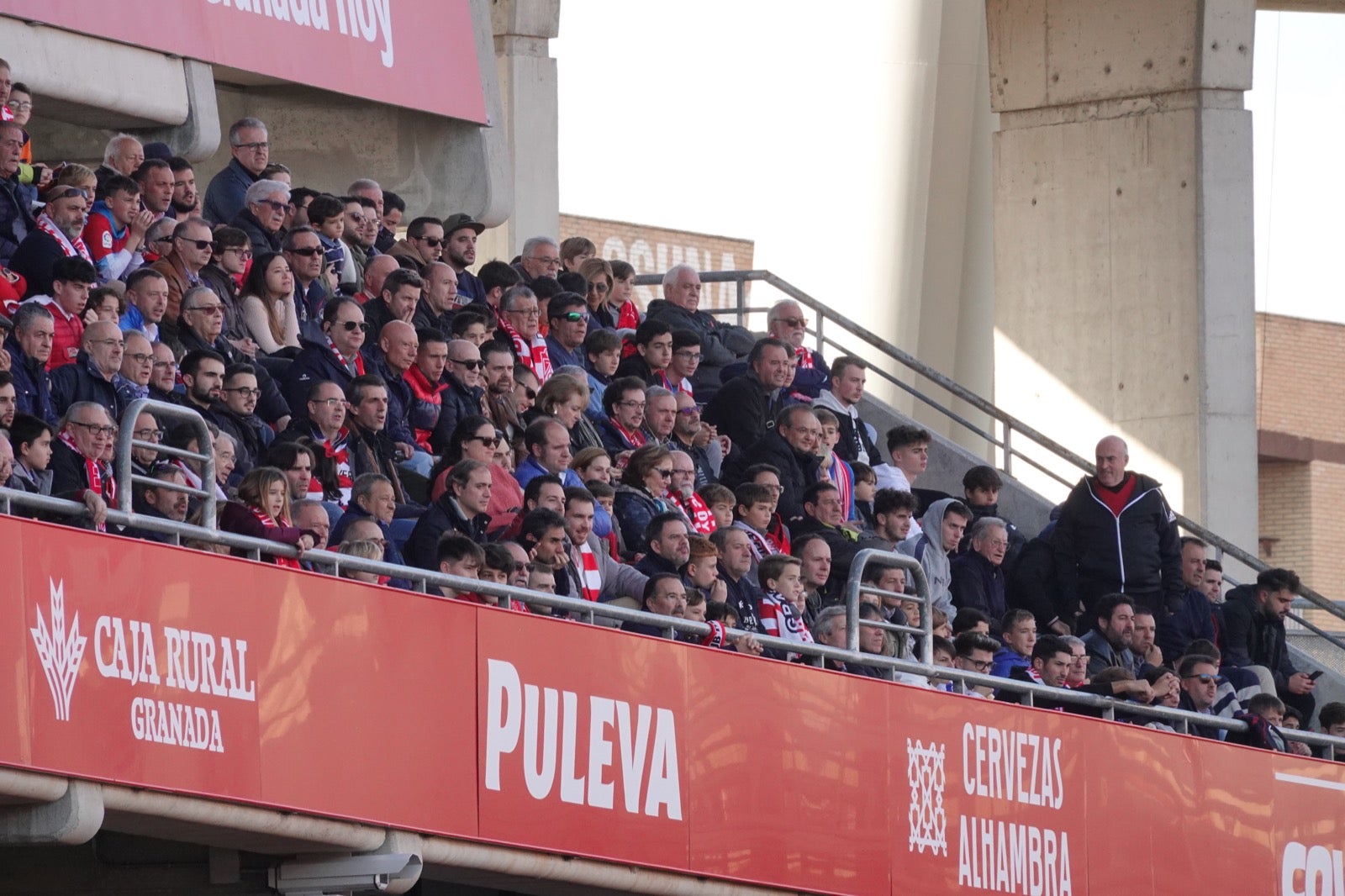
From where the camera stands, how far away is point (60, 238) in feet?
35.1

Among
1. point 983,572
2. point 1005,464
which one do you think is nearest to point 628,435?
point 983,572

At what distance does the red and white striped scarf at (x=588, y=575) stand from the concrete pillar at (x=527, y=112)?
732 centimetres

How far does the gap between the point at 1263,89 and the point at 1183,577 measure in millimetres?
23411

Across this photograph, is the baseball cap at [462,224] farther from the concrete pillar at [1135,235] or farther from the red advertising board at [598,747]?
the concrete pillar at [1135,235]

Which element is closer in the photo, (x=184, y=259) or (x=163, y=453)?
(x=163, y=453)

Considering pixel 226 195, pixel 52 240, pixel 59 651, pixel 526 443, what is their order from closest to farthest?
pixel 59 651, pixel 52 240, pixel 526 443, pixel 226 195

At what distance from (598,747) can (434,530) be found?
1084mm

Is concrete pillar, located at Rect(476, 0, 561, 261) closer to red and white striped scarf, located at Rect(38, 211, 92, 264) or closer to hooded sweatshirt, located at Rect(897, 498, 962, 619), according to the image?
hooded sweatshirt, located at Rect(897, 498, 962, 619)

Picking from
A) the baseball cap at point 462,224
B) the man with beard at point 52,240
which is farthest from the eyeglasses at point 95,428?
the baseball cap at point 462,224

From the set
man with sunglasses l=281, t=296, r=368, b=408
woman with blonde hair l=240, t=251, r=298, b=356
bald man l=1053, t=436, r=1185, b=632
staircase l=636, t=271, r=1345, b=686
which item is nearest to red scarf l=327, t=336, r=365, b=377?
man with sunglasses l=281, t=296, r=368, b=408

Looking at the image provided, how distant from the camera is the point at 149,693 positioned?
28.8ft

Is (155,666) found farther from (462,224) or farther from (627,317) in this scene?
(627,317)

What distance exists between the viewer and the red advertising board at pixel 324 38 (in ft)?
44.5

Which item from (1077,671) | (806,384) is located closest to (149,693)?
(1077,671)
